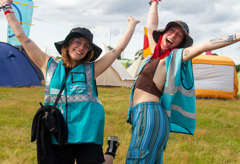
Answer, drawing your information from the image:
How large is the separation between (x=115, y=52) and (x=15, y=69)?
36.6 feet

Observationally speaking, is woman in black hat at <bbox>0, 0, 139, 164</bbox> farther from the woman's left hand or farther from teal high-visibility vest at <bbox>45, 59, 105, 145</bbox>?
the woman's left hand

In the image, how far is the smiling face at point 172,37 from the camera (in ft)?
7.49

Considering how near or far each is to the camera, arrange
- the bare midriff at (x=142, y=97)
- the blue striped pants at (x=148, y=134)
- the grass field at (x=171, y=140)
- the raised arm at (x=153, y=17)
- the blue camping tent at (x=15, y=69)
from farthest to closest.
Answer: the blue camping tent at (x=15, y=69), the grass field at (x=171, y=140), the raised arm at (x=153, y=17), the bare midriff at (x=142, y=97), the blue striped pants at (x=148, y=134)

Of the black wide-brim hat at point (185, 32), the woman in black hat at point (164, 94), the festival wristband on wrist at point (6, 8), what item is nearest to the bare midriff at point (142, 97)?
the woman in black hat at point (164, 94)

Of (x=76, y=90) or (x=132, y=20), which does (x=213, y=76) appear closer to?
(x=132, y=20)

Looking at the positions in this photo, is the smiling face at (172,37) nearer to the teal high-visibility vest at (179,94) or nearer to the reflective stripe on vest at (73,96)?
the teal high-visibility vest at (179,94)

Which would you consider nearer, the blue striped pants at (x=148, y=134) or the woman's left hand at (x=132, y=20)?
the blue striped pants at (x=148, y=134)

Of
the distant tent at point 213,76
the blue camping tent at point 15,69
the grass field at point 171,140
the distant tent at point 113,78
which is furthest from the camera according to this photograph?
the distant tent at point 113,78

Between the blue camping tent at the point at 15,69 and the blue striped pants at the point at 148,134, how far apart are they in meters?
11.2

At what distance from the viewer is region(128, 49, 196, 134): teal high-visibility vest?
2129 millimetres

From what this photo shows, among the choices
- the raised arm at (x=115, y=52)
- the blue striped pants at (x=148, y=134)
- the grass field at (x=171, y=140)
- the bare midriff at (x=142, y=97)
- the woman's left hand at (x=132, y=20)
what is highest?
the woman's left hand at (x=132, y=20)

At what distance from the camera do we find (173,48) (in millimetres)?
2326

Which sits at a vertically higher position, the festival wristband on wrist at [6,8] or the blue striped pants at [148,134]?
the festival wristband on wrist at [6,8]

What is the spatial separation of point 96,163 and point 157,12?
184cm
